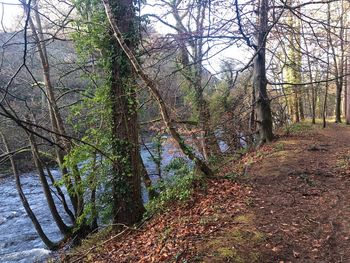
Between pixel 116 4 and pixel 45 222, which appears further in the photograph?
pixel 45 222

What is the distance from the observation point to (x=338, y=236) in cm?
458

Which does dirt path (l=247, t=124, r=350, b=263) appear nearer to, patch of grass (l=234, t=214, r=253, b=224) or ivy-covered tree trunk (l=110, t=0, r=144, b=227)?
patch of grass (l=234, t=214, r=253, b=224)

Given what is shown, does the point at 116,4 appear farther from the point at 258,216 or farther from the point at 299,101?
the point at 299,101

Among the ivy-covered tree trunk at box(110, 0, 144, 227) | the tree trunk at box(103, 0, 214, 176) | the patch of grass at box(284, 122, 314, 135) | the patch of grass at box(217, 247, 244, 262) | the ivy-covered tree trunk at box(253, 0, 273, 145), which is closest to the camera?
the patch of grass at box(217, 247, 244, 262)

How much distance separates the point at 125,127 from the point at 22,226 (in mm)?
7795

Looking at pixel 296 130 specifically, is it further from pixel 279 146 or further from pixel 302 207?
pixel 302 207

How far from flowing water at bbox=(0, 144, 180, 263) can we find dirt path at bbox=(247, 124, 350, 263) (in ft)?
15.5

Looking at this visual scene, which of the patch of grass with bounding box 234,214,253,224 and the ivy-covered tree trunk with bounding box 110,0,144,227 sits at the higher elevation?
the ivy-covered tree trunk with bounding box 110,0,144,227

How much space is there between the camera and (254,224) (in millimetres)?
5043

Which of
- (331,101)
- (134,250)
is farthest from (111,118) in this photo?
(331,101)

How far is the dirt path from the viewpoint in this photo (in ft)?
Result: 14.2

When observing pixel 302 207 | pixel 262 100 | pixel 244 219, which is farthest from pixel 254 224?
pixel 262 100

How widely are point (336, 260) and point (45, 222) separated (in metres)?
11.0

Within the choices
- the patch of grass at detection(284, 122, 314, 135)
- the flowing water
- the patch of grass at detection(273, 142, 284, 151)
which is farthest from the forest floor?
the patch of grass at detection(284, 122, 314, 135)
